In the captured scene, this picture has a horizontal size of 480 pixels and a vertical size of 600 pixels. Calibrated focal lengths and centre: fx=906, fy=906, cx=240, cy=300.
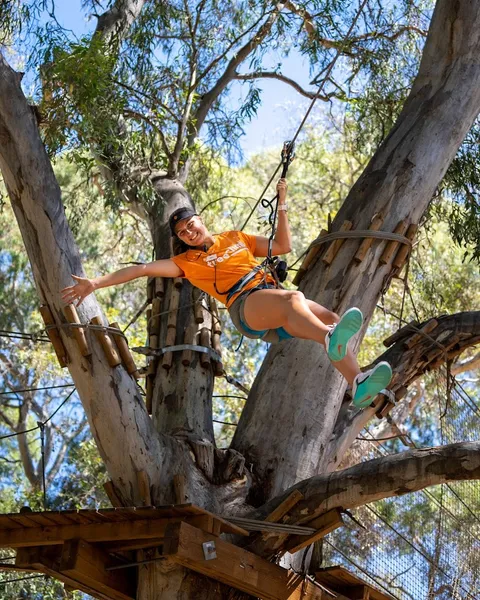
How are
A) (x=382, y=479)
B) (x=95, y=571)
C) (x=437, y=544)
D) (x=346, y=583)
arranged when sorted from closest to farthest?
(x=382, y=479) < (x=95, y=571) < (x=346, y=583) < (x=437, y=544)

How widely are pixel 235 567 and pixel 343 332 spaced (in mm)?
1065

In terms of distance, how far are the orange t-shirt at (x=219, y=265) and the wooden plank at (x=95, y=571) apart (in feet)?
4.07

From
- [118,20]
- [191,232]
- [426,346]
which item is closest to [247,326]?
[191,232]

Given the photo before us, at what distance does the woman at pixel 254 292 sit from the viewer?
11.5 ft

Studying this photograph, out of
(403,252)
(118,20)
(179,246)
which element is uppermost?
(118,20)

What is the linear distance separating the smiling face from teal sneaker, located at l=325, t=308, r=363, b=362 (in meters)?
1.00

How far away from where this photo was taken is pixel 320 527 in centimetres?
374

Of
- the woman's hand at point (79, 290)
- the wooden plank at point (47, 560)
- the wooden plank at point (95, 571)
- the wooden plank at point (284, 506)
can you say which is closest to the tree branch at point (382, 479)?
the wooden plank at point (284, 506)

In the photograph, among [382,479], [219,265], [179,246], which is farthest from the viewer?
[179,246]

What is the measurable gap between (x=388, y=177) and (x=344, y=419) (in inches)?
52.2

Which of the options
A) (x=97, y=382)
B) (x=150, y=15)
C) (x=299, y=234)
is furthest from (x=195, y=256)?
(x=299, y=234)

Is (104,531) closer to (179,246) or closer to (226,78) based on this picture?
(179,246)

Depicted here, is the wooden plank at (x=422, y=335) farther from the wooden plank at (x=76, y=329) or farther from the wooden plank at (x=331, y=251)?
the wooden plank at (x=76, y=329)

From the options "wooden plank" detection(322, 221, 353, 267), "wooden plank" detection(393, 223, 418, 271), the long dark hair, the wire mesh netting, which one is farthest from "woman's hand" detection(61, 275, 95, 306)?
the wire mesh netting
